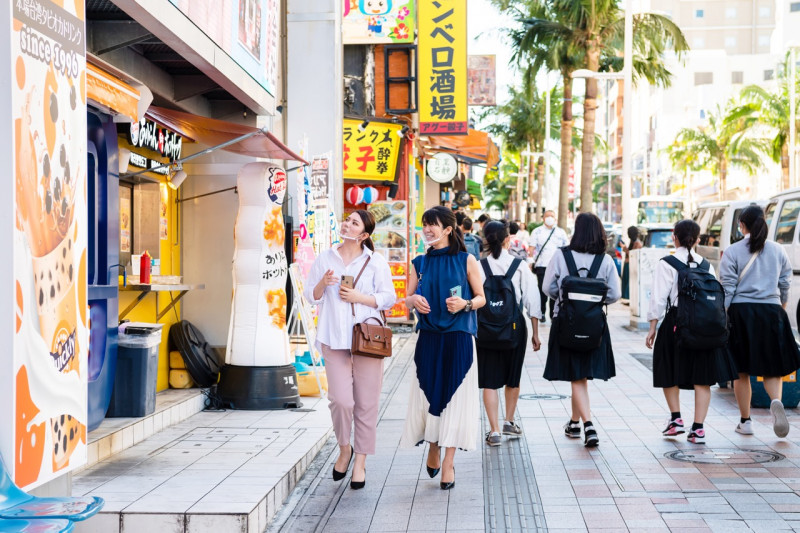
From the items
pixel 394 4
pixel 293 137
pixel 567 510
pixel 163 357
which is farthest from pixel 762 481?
pixel 394 4

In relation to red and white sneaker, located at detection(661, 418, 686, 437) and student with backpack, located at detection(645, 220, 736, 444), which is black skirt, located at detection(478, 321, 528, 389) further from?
red and white sneaker, located at detection(661, 418, 686, 437)

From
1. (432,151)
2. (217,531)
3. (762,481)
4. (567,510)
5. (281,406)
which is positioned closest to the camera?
(217,531)

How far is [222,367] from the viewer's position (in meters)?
10.6

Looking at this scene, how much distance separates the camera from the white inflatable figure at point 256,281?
10.4m

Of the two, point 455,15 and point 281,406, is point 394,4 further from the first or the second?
Result: point 281,406

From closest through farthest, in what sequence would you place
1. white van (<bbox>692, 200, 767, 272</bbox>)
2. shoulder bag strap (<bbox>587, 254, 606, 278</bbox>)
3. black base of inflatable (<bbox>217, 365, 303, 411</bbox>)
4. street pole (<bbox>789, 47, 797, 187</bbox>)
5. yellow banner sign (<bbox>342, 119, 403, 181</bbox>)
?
1. shoulder bag strap (<bbox>587, 254, 606, 278</bbox>)
2. black base of inflatable (<bbox>217, 365, 303, 411</bbox>)
3. yellow banner sign (<bbox>342, 119, 403, 181</bbox>)
4. white van (<bbox>692, 200, 767, 272</bbox>)
5. street pole (<bbox>789, 47, 797, 187</bbox>)

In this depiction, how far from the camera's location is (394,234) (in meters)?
19.4

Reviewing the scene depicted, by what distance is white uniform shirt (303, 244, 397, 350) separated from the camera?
7414 millimetres

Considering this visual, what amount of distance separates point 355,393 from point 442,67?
1371 centimetres

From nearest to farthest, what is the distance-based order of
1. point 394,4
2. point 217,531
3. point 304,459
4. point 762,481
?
point 217,531 → point 762,481 → point 304,459 → point 394,4

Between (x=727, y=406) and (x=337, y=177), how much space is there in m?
6.49

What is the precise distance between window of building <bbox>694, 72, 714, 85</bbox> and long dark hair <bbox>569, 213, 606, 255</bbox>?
9697 centimetres

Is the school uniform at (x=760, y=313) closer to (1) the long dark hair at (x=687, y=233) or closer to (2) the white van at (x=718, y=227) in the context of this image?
(1) the long dark hair at (x=687, y=233)

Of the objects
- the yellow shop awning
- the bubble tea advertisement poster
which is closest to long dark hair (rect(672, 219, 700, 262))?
the yellow shop awning
